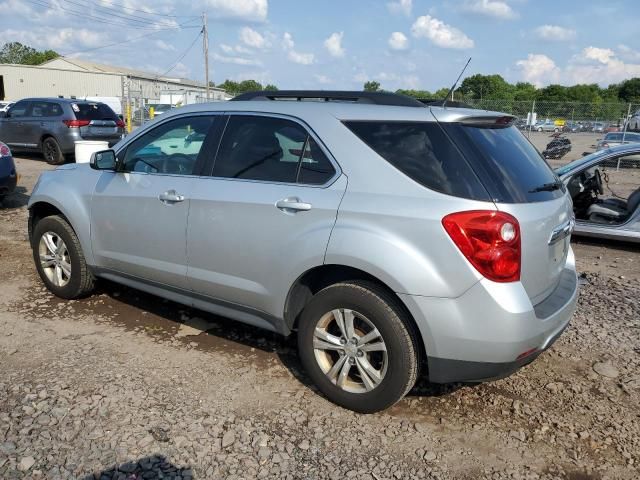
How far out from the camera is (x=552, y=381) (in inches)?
143

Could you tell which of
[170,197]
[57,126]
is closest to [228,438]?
[170,197]

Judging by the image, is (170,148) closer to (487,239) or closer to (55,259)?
(55,259)

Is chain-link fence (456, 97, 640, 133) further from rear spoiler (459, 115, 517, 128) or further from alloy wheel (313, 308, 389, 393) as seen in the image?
alloy wheel (313, 308, 389, 393)

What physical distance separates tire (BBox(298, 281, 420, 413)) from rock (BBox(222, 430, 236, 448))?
0.60 metres

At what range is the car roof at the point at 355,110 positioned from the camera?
2996 mm

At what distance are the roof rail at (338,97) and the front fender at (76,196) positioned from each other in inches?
59.0

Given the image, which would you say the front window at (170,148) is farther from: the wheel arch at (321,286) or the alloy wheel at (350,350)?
the alloy wheel at (350,350)

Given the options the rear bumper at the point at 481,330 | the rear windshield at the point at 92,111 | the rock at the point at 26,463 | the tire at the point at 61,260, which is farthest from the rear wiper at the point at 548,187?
the rear windshield at the point at 92,111

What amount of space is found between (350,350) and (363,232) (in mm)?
684

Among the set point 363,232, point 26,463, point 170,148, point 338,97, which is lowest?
point 26,463


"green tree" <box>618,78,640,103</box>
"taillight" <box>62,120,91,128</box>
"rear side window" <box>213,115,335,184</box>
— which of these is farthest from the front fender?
"green tree" <box>618,78,640,103</box>

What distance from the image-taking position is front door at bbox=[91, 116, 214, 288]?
378 centimetres

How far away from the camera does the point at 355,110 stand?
10.5ft

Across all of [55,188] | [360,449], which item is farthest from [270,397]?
[55,188]
